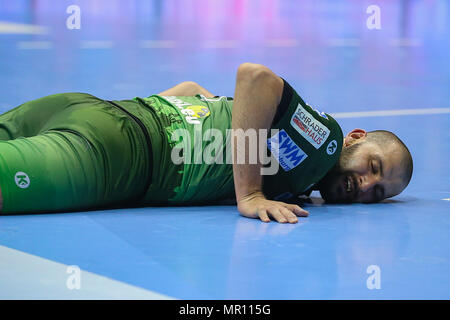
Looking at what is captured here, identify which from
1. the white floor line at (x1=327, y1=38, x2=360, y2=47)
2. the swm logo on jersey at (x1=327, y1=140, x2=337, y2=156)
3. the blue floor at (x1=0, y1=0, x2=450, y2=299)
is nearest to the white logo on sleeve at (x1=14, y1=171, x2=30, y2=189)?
the blue floor at (x1=0, y1=0, x2=450, y2=299)

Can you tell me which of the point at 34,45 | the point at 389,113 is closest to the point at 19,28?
the point at 34,45

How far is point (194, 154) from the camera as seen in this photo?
3973 millimetres

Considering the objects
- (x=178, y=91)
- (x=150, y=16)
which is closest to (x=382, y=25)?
(x=150, y=16)

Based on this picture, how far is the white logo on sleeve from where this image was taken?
11.6 feet

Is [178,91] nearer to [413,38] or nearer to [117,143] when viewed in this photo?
[117,143]

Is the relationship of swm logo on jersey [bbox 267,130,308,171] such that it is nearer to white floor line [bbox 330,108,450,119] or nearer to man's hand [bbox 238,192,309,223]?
man's hand [bbox 238,192,309,223]

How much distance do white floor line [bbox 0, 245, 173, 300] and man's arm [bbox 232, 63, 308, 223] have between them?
1228mm

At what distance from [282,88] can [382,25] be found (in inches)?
441

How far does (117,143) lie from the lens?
3.82 meters

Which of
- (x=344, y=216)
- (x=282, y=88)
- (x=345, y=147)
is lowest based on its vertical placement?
(x=344, y=216)

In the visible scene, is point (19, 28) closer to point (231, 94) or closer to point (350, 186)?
point (231, 94)

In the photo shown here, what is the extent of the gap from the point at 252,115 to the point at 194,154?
1.32 feet

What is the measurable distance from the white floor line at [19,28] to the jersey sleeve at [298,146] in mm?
7116

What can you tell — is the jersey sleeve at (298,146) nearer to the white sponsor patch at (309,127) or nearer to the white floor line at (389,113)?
the white sponsor patch at (309,127)
